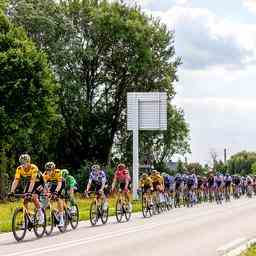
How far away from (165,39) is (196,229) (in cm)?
4717

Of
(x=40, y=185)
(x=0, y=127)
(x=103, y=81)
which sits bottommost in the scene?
(x=40, y=185)

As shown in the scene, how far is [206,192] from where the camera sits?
157ft

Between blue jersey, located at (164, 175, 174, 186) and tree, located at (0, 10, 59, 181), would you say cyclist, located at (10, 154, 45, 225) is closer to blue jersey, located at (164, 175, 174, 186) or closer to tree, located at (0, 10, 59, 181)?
blue jersey, located at (164, 175, 174, 186)

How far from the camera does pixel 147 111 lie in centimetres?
5225

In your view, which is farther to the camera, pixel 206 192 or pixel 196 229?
pixel 206 192

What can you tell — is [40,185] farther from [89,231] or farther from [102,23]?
[102,23]

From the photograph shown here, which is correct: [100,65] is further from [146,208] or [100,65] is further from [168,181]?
[146,208]

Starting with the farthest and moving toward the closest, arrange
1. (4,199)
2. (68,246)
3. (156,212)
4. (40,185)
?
(4,199) → (156,212) → (40,185) → (68,246)

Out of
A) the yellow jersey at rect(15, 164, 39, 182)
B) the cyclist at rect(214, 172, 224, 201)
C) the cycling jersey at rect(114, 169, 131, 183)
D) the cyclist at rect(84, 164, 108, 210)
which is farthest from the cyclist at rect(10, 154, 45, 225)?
the cyclist at rect(214, 172, 224, 201)

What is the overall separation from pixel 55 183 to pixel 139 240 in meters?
4.44

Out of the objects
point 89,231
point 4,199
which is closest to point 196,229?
point 89,231

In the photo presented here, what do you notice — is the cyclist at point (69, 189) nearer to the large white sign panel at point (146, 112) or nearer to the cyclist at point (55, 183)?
the cyclist at point (55, 183)

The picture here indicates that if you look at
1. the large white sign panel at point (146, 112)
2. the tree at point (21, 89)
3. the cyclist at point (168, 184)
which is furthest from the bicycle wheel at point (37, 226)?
the large white sign panel at point (146, 112)

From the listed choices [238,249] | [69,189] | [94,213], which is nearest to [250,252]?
[238,249]
